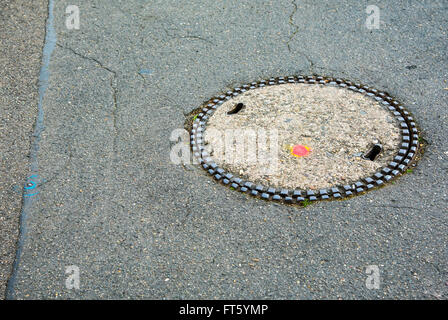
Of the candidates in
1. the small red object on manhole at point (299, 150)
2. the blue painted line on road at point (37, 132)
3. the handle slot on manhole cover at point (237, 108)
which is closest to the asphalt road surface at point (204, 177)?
the blue painted line on road at point (37, 132)

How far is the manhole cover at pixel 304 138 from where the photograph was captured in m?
3.57

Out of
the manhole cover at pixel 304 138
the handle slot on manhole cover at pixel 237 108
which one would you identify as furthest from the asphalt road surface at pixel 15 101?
the handle slot on manhole cover at pixel 237 108

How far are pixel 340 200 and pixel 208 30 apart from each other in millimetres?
3002

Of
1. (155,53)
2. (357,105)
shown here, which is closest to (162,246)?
(357,105)

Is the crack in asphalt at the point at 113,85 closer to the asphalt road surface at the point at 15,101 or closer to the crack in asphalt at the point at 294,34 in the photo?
the asphalt road surface at the point at 15,101

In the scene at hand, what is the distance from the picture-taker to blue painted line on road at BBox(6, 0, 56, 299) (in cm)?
306

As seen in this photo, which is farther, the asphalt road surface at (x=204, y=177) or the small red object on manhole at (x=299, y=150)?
the small red object on manhole at (x=299, y=150)

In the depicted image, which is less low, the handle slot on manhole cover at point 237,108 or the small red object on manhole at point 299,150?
the handle slot on manhole cover at point 237,108

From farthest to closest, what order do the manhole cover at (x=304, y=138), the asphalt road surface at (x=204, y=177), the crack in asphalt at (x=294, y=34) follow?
the crack in asphalt at (x=294, y=34)
the manhole cover at (x=304, y=138)
the asphalt road surface at (x=204, y=177)

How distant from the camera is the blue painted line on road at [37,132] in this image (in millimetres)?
3057

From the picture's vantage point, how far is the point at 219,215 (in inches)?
132

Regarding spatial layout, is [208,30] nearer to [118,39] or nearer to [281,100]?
[118,39]

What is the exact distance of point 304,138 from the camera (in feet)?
12.9

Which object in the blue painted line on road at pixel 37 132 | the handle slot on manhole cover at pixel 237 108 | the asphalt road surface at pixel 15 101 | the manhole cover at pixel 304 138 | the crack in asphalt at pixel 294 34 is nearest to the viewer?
the blue painted line on road at pixel 37 132
